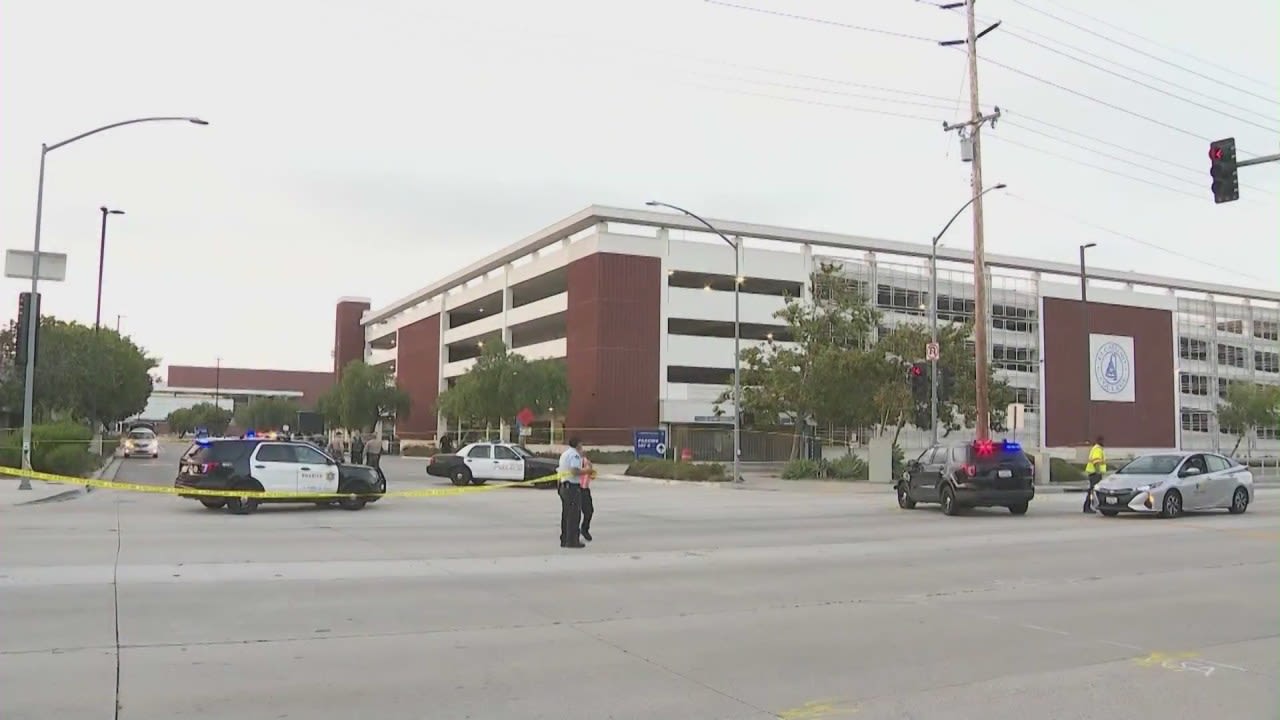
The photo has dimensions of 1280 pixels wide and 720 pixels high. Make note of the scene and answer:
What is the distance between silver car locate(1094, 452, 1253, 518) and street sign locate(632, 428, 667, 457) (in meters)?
25.5

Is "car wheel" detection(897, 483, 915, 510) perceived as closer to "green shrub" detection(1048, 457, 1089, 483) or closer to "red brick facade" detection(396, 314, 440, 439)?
"green shrub" detection(1048, 457, 1089, 483)

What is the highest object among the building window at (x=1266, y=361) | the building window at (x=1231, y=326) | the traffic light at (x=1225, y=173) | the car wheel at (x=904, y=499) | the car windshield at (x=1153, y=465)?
the building window at (x=1231, y=326)

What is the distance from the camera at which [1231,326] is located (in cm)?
8375

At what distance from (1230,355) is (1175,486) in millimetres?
73098

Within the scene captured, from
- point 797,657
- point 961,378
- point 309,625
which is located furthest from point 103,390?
point 797,657

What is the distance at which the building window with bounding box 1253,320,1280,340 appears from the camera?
279ft

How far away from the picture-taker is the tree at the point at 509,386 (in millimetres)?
56438

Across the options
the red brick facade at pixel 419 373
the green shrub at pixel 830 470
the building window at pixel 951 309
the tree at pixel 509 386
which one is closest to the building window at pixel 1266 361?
the building window at pixel 951 309

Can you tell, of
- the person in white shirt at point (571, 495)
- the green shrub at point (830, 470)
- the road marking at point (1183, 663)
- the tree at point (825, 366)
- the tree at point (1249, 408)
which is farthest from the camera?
the tree at point (1249, 408)

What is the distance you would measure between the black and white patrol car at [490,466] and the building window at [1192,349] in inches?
2569

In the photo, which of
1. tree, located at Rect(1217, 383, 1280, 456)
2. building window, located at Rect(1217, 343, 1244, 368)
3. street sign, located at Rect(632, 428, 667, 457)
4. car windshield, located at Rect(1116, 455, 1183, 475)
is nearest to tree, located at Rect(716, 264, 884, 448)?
street sign, located at Rect(632, 428, 667, 457)

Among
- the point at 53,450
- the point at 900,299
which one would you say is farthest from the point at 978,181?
the point at 900,299

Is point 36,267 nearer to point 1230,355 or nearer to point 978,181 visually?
point 978,181

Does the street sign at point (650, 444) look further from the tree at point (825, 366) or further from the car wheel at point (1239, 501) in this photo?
the car wheel at point (1239, 501)
